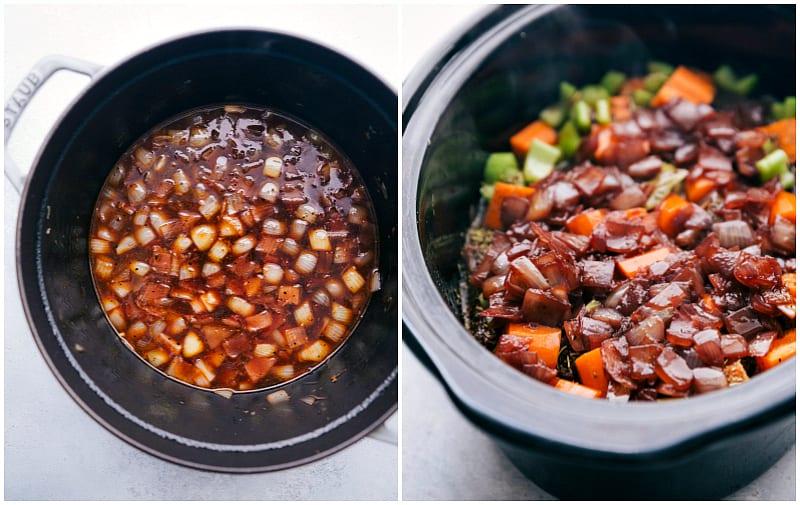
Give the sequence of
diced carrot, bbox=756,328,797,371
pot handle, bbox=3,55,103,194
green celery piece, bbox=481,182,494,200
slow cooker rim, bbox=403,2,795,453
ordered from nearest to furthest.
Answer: slow cooker rim, bbox=403,2,795,453 < diced carrot, bbox=756,328,797,371 < pot handle, bbox=3,55,103,194 < green celery piece, bbox=481,182,494,200

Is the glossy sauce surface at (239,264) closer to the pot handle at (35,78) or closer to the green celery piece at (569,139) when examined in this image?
the pot handle at (35,78)

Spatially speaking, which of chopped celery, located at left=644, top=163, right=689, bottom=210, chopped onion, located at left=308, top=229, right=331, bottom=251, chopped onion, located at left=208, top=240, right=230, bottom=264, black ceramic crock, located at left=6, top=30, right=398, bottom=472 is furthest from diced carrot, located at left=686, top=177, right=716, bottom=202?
chopped onion, located at left=208, top=240, right=230, bottom=264

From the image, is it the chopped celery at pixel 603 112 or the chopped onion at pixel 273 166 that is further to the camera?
the chopped celery at pixel 603 112

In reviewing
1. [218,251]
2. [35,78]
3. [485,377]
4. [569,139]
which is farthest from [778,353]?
[35,78]

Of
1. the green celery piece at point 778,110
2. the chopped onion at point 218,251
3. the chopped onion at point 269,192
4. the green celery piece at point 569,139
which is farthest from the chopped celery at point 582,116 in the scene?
the chopped onion at point 218,251

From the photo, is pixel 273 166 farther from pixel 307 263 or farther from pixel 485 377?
pixel 485 377

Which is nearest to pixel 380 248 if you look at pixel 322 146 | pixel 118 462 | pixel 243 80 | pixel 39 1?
pixel 322 146

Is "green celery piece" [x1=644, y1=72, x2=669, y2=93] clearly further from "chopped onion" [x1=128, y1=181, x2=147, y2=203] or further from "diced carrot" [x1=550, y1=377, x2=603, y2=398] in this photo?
"chopped onion" [x1=128, y1=181, x2=147, y2=203]
